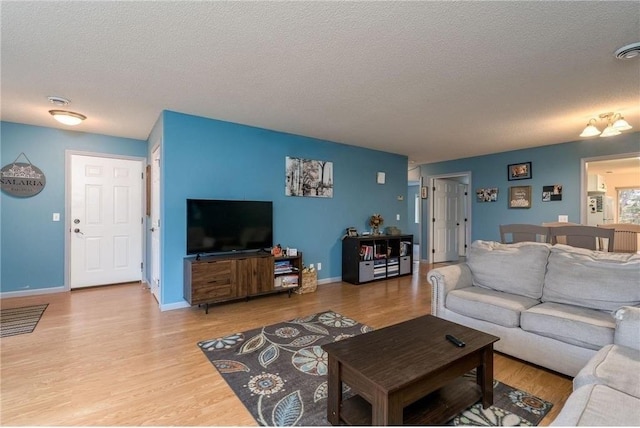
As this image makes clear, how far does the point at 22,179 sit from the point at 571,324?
628 cm

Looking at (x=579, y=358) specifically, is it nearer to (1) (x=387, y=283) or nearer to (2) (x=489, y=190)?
(1) (x=387, y=283)

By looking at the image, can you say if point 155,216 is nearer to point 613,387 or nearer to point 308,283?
point 308,283

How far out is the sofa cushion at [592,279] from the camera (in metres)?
2.17

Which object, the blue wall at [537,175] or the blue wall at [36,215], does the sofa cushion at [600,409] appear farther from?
the blue wall at [36,215]

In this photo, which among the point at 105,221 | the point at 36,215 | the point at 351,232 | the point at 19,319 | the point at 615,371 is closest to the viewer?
the point at 615,371

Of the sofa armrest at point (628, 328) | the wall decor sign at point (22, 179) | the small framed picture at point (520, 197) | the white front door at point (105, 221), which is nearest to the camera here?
the sofa armrest at point (628, 328)

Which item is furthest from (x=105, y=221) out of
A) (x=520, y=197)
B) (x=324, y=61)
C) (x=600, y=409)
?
(x=520, y=197)

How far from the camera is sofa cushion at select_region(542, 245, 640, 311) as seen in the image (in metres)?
2.17

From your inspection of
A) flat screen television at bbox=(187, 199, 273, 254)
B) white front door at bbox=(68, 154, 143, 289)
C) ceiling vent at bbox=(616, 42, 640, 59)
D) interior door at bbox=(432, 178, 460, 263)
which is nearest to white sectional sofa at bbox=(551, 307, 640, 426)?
ceiling vent at bbox=(616, 42, 640, 59)

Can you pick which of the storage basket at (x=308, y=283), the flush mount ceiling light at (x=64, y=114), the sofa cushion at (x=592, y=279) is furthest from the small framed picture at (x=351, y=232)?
the flush mount ceiling light at (x=64, y=114)

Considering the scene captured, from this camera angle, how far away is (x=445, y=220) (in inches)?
283

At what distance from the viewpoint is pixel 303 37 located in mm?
2012

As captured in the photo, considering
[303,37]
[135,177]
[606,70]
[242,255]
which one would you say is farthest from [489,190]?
[135,177]

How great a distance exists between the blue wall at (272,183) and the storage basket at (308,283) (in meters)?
0.37
